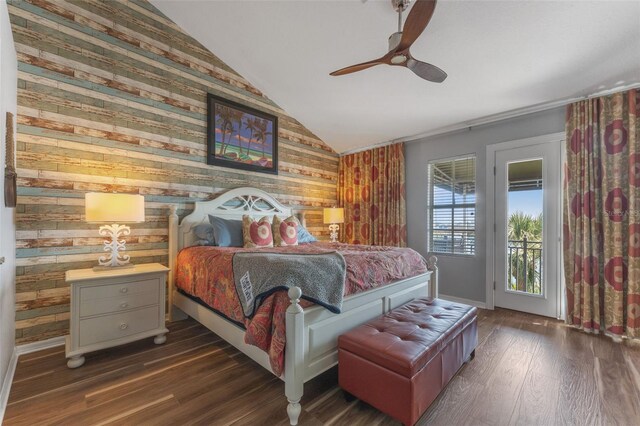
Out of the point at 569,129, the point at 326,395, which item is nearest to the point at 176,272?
the point at 326,395

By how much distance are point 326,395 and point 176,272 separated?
2.11 m

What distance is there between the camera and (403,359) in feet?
4.82

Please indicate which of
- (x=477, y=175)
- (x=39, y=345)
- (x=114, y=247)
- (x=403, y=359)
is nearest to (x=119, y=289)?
(x=114, y=247)

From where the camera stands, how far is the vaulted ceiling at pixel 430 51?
2211 millimetres

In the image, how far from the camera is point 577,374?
207cm

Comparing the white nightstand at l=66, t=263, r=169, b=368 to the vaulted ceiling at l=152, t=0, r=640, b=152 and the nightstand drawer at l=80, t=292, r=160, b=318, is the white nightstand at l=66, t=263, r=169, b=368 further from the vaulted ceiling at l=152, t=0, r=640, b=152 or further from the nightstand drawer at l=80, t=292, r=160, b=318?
the vaulted ceiling at l=152, t=0, r=640, b=152

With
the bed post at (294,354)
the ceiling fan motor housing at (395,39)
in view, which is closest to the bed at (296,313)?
the bed post at (294,354)

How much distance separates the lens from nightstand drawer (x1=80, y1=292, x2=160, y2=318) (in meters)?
2.18

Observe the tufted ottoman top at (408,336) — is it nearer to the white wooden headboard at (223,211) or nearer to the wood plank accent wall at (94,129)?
the white wooden headboard at (223,211)

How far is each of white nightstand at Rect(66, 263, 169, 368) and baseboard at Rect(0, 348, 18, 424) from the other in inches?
12.1

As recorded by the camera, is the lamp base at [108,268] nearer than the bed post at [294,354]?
No

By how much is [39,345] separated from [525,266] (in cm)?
520

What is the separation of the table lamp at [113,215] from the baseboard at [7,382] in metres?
0.84

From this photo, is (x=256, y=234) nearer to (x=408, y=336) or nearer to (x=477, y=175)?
(x=408, y=336)
